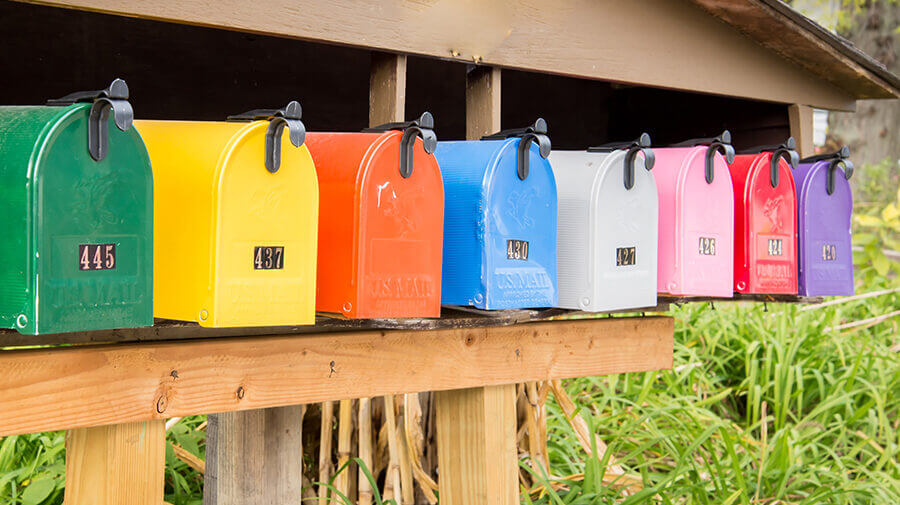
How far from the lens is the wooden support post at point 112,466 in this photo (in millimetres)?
1348

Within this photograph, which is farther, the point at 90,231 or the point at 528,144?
the point at 528,144

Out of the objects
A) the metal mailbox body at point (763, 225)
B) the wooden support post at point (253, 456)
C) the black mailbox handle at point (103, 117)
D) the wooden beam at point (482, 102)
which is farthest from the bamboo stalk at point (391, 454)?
the black mailbox handle at point (103, 117)

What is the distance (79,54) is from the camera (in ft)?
6.72

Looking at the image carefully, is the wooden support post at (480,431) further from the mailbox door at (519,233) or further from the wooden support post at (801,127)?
the wooden support post at (801,127)

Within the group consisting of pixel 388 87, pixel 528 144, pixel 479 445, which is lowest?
pixel 479 445

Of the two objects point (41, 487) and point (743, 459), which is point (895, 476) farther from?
point (41, 487)

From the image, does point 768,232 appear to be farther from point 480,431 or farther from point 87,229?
point 87,229

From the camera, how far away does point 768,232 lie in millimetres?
2014

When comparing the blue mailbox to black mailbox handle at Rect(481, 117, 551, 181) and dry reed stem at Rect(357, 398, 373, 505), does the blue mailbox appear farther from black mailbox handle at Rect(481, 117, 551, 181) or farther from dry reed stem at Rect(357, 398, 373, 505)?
dry reed stem at Rect(357, 398, 373, 505)

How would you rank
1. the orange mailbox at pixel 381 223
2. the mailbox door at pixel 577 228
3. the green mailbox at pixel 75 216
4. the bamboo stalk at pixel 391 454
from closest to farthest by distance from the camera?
the green mailbox at pixel 75 216 → the orange mailbox at pixel 381 223 → the mailbox door at pixel 577 228 → the bamboo stalk at pixel 391 454

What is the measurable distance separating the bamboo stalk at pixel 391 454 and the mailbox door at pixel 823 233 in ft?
3.78

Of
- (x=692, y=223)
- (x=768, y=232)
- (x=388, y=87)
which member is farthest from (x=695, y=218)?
(x=388, y=87)

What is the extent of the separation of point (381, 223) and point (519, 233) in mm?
290

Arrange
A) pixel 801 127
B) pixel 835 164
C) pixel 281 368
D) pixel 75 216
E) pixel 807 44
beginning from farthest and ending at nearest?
pixel 801 127 → pixel 807 44 → pixel 835 164 → pixel 281 368 → pixel 75 216
